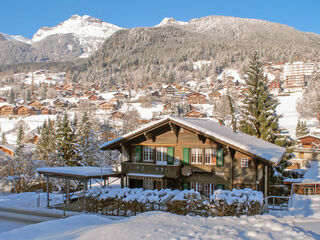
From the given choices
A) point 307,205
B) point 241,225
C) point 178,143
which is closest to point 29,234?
point 241,225

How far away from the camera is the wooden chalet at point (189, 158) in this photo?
2033 centimetres

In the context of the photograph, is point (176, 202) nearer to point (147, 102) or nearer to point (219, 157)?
point (219, 157)

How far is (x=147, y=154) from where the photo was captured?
2345 centimetres

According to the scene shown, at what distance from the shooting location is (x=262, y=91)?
102 feet

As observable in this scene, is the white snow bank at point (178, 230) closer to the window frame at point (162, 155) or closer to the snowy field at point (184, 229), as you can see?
the snowy field at point (184, 229)

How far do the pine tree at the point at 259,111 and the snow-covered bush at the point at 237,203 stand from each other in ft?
52.8

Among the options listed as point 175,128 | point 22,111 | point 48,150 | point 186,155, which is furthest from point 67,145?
point 22,111

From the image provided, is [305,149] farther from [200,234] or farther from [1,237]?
[1,237]

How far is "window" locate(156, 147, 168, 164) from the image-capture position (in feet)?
75.2

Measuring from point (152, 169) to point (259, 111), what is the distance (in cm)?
1481

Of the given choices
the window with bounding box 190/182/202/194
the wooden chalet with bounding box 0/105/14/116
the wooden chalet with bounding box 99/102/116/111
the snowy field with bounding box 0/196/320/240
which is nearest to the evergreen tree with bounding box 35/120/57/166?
the window with bounding box 190/182/202/194

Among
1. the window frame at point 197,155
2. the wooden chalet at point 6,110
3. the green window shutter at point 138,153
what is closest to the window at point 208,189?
the window frame at point 197,155

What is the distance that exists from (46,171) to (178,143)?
394 inches

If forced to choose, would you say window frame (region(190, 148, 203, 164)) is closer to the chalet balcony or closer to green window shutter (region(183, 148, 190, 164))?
green window shutter (region(183, 148, 190, 164))
